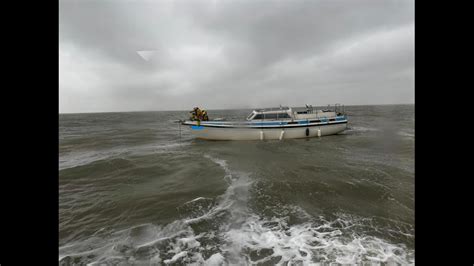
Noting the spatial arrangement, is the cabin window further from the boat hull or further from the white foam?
the white foam

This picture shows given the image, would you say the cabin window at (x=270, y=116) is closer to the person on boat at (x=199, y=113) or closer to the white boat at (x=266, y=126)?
the white boat at (x=266, y=126)

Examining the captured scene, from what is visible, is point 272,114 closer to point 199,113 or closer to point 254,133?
point 254,133

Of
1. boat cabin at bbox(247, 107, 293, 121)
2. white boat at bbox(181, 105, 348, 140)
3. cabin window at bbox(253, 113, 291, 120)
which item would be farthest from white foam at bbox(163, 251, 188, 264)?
cabin window at bbox(253, 113, 291, 120)

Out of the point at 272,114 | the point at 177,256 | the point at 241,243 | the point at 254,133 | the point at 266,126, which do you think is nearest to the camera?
the point at 177,256

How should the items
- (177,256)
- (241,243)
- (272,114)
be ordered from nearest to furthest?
(177,256) < (241,243) < (272,114)

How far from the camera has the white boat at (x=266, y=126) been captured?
17688 mm

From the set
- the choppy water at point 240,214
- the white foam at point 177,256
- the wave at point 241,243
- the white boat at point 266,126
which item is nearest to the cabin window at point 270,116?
the white boat at point 266,126

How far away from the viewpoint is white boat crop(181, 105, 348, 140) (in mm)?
17688

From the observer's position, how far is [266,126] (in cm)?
1772

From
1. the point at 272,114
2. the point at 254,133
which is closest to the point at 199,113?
the point at 254,133
